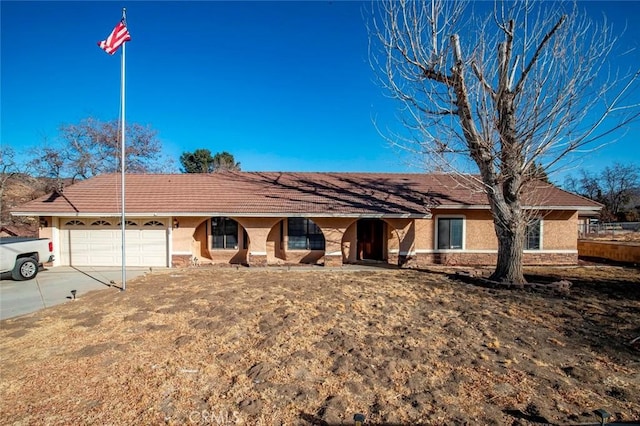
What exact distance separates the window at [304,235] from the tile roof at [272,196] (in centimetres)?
107

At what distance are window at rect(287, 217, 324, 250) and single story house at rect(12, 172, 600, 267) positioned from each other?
0.15 ft

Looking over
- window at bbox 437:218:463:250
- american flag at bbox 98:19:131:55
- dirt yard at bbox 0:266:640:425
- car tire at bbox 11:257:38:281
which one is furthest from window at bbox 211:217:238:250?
window at bbox 437:218:463:250

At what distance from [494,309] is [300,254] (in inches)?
351

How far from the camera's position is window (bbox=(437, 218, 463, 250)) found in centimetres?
1560

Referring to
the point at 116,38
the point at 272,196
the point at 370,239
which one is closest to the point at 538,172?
the point at 370,239

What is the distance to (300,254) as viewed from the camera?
606 inches

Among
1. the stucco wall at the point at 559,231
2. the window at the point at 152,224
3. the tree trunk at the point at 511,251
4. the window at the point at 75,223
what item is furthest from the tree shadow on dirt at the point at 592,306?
the window at the point at 75,223

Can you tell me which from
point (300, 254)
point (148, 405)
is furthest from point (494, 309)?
point (300, 254)

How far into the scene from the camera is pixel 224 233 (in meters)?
15.5

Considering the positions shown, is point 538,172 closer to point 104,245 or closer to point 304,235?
point 304,235

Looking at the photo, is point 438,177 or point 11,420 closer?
point 11,420

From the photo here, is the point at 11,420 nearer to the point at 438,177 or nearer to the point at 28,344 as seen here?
the point at 28,344

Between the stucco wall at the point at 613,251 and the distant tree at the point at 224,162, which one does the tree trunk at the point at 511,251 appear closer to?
the stucco wall at the point at 613,251

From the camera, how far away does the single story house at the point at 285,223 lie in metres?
14.3
